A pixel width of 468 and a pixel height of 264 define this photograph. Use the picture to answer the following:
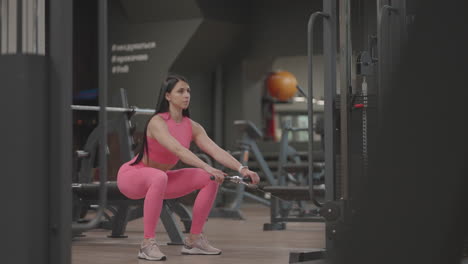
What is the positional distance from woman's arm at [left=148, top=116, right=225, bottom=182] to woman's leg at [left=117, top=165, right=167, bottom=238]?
5.6 inches

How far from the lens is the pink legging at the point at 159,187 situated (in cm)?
377

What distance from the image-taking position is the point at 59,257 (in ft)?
5.98

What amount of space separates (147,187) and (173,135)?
0.32 meters

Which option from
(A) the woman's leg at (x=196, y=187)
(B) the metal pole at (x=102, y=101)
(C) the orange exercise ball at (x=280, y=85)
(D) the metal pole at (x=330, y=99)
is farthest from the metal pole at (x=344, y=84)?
(C) the orange exercise ball at (x=280, y=85)

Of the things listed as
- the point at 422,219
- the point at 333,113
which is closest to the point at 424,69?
the point at 422,219

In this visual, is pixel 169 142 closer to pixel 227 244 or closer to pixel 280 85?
pixel 227 244

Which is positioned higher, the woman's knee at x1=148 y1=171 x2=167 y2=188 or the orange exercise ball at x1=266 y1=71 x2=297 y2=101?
the orange exercise ball at x1=266 y1=71 x2=297 y2=101

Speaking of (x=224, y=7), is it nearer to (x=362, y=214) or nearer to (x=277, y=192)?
(x=277, y=192)

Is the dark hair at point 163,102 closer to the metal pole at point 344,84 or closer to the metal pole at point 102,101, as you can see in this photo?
the metal pole at point 344,84

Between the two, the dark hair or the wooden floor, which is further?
the dark hair

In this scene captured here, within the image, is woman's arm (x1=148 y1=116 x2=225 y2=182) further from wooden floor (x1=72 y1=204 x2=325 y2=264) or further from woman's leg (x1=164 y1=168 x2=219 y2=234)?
wooden floor (x1=72 y1=204 x2=325 y2=264)

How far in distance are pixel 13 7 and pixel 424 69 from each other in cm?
120

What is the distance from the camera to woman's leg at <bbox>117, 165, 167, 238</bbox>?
148 inches

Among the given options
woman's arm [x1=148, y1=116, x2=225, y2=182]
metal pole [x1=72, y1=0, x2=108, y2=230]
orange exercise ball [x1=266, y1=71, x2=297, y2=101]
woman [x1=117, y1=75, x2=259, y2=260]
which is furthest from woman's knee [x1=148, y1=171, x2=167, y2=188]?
orange exercise ball [x1=266, y1=71, x2=297, y2=101]
